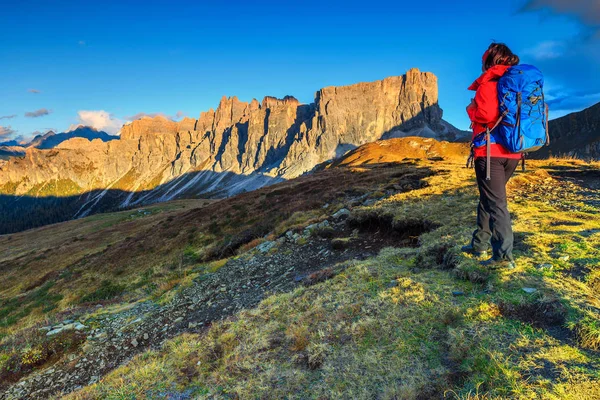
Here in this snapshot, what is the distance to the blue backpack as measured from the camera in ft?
20.1

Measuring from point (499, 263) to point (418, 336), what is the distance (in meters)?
3.00

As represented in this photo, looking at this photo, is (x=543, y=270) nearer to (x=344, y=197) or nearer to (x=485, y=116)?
(x=485, y=116)

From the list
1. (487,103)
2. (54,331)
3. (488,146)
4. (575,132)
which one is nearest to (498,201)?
(488,146)

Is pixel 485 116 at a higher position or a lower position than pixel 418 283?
higher

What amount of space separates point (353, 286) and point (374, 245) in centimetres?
540

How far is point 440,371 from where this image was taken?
175 inches

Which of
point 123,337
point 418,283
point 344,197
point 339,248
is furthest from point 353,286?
point 344,197

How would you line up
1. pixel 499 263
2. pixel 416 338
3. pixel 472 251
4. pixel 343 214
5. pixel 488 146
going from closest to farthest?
pixel 416 338
pixel 488 146
pixel 499 263
pixel 472 251
pixel 343 214

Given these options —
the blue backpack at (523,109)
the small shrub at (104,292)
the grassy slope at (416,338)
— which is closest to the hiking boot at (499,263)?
the grassy slope at (416,338)

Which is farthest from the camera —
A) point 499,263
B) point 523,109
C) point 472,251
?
point 472,251

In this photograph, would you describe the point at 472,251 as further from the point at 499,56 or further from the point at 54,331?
the point at 54,331

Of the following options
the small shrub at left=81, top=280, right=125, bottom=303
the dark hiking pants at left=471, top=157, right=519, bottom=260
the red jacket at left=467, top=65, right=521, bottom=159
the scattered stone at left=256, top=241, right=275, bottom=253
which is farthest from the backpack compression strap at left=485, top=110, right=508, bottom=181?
the small shrub at left=81, top=280, right=125, bottom=303

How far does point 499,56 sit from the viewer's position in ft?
21.8

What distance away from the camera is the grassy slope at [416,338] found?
13.7ft
